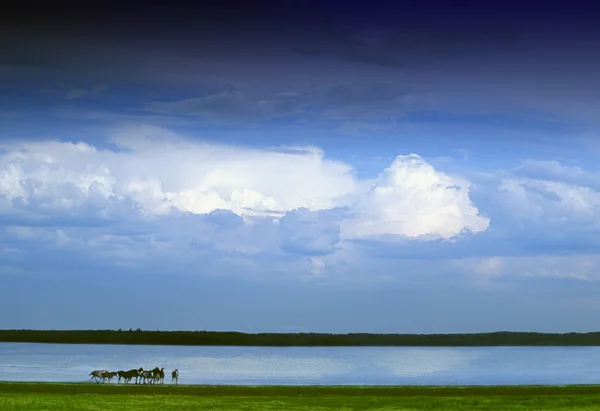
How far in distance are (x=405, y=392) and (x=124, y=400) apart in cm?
1751

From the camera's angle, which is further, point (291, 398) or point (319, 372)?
point (319, 372)

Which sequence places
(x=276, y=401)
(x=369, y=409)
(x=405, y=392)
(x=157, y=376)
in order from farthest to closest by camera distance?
(x=157, y=376)
(x=405, y=392)
(x=276, y=401)
(x=369, y=409)

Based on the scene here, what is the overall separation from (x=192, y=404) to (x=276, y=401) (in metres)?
4.33

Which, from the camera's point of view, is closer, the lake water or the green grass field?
the green grass field

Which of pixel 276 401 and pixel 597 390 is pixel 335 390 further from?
pixel 597 390

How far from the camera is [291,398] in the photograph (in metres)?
46.3

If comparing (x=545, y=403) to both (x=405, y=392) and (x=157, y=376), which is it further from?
(x=157, y=376)

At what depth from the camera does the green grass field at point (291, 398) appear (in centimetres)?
4100

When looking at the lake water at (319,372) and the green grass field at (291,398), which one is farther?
the lake water at (319,372)

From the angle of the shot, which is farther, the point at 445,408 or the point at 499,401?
the point at 499,401

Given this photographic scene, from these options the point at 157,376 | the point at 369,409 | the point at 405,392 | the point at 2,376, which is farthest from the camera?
the point at 2,376

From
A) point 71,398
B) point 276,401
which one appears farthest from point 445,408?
point 71,398

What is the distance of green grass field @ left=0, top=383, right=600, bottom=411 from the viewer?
4100 cm

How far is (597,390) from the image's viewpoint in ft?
179
